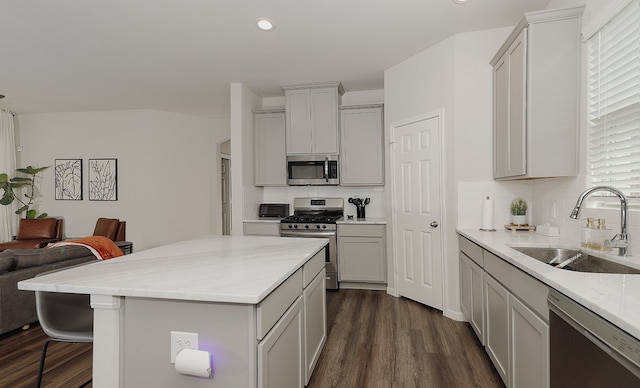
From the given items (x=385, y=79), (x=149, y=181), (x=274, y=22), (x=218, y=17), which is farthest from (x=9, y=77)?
(x=385, y=79)

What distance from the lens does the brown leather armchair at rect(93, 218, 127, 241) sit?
5129mm

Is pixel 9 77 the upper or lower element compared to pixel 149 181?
upper

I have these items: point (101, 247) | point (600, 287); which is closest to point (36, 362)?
point (101, 247)

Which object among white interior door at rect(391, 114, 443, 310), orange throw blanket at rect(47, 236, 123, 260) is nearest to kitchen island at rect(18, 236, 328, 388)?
orange throw blanket at rect(47, 236, 123, 260)

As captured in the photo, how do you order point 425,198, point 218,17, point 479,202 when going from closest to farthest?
point 218,17, point 479,202, point 425,198

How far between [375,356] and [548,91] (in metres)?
2.27

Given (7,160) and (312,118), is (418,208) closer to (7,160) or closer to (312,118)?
(312,118)

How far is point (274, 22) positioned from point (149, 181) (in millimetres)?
4123

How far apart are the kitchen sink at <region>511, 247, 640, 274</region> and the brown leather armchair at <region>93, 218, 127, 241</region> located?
5.46 m

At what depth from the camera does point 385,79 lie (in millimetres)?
3971

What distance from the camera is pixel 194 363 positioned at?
1231 mm

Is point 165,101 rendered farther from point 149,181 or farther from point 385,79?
point 385,79

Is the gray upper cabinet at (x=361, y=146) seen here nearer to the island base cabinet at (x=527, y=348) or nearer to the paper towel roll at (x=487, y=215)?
the paper towel roll at (x=487, y=215)

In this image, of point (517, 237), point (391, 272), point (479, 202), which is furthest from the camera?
point (391, 272)
